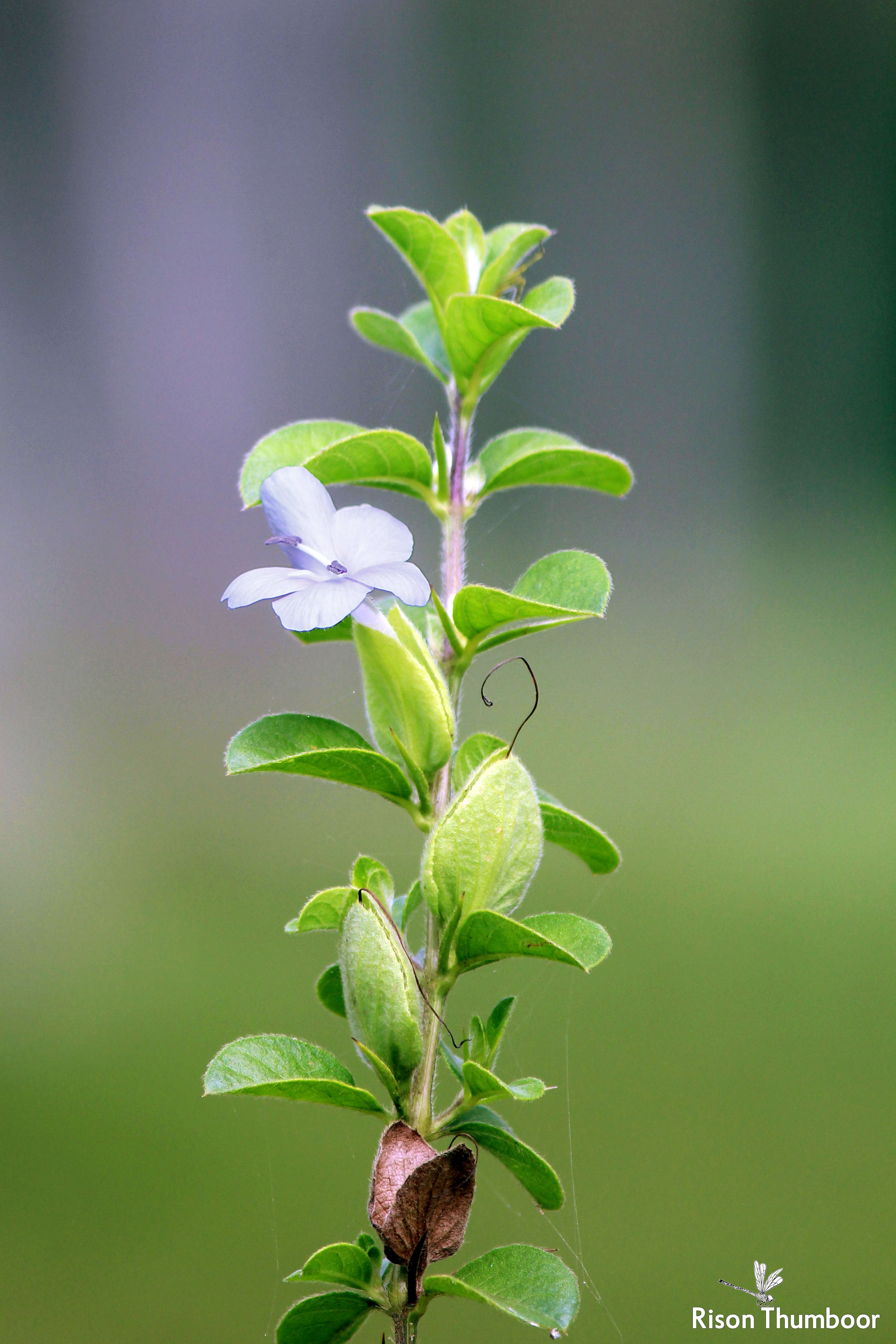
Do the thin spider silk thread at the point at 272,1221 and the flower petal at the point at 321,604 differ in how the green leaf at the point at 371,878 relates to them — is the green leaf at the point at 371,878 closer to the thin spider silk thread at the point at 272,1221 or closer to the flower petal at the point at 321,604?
the flower petal at the point at 321,604

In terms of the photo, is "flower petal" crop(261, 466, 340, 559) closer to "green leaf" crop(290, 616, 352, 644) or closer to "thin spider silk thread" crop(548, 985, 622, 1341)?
"green leaf" crop(290, 616, 352, 644)

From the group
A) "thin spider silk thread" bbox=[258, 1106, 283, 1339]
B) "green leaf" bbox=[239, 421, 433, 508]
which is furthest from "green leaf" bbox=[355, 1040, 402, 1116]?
"thin spider silk thread" bbox=[258, 1106, 283, 1339]

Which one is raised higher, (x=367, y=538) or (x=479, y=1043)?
(x=367, y=538)

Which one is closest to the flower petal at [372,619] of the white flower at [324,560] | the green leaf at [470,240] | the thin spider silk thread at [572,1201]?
the white flower at [324,560]

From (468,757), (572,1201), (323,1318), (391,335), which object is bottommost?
(572,1201)

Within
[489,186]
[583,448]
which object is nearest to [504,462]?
[583,448]

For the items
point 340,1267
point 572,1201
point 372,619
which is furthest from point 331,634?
point 572,1201

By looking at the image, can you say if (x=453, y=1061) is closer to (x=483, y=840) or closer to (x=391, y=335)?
(x=483, y=840)
